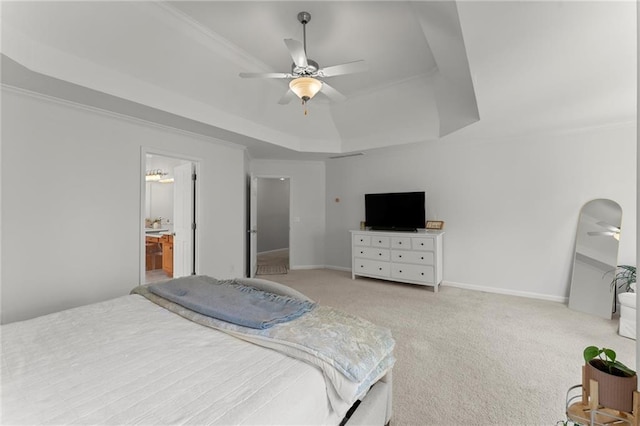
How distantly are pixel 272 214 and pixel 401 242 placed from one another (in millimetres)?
5223

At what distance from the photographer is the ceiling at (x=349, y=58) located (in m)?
1.83

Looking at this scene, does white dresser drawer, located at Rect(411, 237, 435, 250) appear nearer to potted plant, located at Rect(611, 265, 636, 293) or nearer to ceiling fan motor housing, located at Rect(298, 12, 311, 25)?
potted plant, located at Rect(611, 265, 636, 293)

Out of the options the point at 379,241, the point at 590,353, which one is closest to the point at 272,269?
the point at 379,241

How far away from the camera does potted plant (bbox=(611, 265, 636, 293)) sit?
3305mm

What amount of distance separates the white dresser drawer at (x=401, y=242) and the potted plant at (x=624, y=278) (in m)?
2.49

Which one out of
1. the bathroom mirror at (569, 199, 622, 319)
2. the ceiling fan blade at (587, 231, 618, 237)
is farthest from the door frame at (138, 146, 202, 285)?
the ceiling fan blade at (587, 231, 618, 237)

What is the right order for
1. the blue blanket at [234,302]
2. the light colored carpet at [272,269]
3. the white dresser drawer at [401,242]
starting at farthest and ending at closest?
the light colored carpet at [272,269] → the white dresser drawer at [401,242] → the blue blanket at [234,302]

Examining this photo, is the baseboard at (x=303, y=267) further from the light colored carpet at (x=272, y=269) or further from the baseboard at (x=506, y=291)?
the baseboard at (x=506, y=291)

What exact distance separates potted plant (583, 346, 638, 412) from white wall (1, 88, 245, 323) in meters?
4.02

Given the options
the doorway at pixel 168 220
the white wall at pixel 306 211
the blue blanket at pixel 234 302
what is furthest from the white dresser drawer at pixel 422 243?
the doorway at pixel 168 220

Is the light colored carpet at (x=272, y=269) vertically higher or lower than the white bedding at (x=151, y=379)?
lower

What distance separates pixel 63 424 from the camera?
0.86 meters

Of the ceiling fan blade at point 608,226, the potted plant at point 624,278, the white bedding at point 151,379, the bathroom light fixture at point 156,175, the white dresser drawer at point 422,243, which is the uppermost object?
the bathroom light fixture at point 156,175

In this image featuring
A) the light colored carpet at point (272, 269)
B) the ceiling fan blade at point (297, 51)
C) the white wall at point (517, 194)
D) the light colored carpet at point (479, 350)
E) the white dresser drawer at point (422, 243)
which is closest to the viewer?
the light colored carpet at point (479, 350)
